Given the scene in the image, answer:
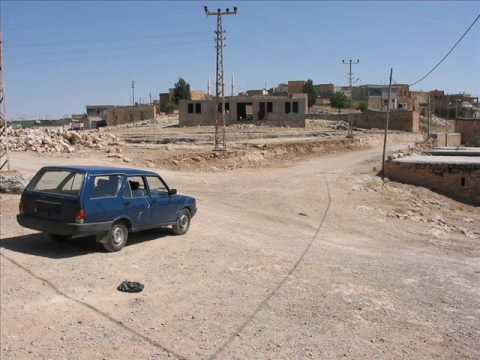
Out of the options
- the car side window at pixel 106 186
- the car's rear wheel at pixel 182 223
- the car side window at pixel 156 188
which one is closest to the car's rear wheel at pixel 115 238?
the car side window at pixel 106 186

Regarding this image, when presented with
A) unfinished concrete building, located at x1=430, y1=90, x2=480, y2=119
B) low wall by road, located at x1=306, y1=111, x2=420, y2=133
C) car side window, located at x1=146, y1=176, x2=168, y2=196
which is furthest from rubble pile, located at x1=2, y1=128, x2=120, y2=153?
unfinished concrete building, located at x1=430, y1=90, x2=480, y2=119

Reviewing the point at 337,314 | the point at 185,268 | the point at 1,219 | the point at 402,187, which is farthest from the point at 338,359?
the point at 402,187

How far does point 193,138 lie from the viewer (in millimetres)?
39750

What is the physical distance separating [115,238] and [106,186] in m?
0.91

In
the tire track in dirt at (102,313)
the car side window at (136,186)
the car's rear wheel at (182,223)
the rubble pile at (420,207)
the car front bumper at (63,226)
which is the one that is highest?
the car side window at (136,186)

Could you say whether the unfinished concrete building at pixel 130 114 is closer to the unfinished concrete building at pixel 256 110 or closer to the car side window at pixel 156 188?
the unfinished concrete building at pixel 256 110

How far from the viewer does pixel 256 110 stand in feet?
192

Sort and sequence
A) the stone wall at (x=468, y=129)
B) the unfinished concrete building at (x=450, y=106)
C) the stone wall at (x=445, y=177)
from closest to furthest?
the stone wall at (x=445, y=177) → the stone wall at (x=468, y=129) → the unfinished concrete building at (x=450, y=106)

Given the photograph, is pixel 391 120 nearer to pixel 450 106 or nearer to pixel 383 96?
pixel 450 106

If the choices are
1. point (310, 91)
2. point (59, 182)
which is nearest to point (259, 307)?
point (59, 182)

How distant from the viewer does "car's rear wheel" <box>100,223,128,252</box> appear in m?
9.15

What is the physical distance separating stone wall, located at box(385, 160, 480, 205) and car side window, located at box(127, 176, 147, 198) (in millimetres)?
17227

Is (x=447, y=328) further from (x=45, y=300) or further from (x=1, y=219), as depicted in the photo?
(x=1, y=219)

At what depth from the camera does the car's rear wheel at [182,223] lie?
11039 mm
